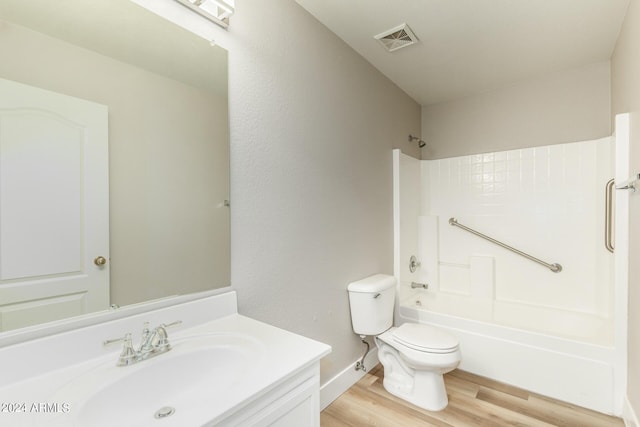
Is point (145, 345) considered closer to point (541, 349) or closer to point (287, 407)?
point (287, 407)

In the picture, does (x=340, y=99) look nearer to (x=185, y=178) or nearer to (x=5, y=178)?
(x=185, y=178)

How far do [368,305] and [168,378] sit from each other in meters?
1.39

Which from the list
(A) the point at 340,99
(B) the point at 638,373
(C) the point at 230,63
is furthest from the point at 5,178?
(B) the point at 638,373

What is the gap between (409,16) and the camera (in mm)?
1765

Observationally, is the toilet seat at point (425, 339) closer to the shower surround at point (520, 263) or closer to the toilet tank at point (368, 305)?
the toilet tank at point (368, 305)

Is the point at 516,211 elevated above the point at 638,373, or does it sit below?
above

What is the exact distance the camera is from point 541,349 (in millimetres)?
1991

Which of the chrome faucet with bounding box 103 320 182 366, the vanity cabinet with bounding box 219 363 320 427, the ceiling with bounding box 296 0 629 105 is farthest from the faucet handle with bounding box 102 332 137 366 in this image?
the ceiling with bounding box 296 0 629 105

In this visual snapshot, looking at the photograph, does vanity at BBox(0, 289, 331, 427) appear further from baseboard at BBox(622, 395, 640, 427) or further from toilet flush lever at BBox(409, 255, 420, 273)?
toilet flush lever at BBox(409, 255, 420, 273)

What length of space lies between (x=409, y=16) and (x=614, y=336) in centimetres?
232

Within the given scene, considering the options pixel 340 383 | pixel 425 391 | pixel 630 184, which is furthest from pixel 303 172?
pixel 630 184

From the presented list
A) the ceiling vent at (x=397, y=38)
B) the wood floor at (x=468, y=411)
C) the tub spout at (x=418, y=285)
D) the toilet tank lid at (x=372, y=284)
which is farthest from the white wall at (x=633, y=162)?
the tub spout at (x=418, y=285)

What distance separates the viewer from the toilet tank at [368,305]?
6.76ft

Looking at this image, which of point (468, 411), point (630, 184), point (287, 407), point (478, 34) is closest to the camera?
point (287, 407)
